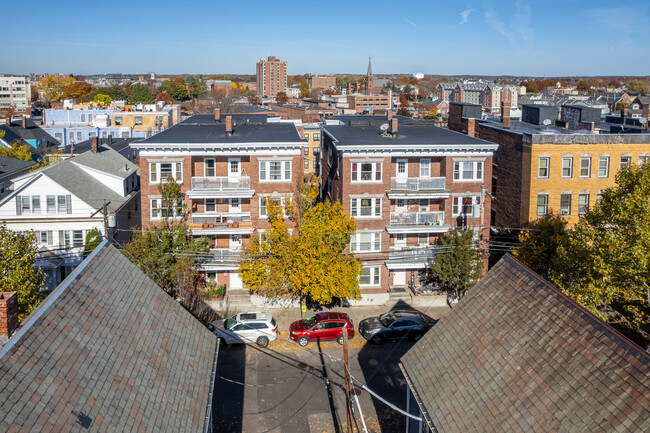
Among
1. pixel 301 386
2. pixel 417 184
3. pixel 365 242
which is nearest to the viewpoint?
pixel 301 386

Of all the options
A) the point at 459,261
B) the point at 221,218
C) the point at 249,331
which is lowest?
the point at 249,331

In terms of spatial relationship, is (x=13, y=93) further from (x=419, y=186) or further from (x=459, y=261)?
(x=459, y=261)

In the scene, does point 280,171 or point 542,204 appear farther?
point 542,204

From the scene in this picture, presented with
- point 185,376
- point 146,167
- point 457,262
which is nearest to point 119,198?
point 146,167

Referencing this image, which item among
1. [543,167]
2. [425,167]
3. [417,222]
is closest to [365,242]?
[417,222]

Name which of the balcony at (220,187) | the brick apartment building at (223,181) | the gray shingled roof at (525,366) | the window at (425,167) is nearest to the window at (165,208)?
the brick apartment building at (223,181)

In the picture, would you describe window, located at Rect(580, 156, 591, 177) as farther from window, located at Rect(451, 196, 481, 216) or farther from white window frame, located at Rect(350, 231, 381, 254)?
white window frame, located at Rect(350, 231, 381, 254)

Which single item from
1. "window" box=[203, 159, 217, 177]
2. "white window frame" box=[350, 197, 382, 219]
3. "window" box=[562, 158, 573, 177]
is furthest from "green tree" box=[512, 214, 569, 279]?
"window" box=[203, 159, 217, 177]
